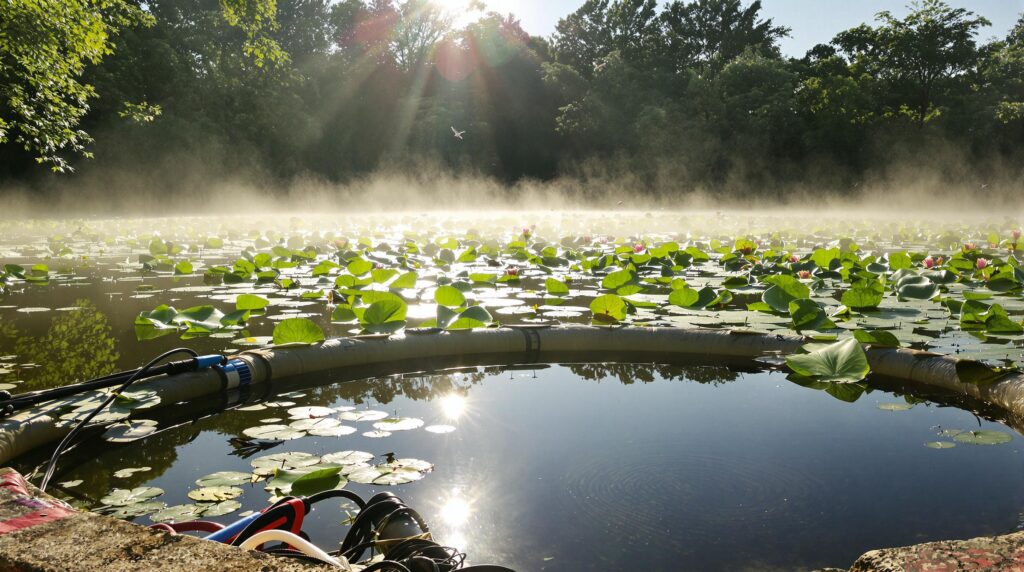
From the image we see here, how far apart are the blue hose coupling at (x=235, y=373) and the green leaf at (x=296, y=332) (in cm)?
21

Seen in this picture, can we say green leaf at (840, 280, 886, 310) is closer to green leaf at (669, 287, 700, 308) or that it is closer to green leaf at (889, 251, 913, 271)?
green leaf at (669, 287, 700, 308)

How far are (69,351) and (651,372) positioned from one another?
7.28ft

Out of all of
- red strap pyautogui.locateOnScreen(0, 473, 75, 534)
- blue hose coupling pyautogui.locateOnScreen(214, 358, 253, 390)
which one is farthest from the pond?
red strap pyautogui.locateOnScreen(0, 473, 75, 534)

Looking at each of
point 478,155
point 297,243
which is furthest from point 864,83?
point 297,243

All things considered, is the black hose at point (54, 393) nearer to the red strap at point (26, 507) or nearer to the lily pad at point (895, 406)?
the red strap at point (26, 507)

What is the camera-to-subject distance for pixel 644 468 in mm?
1658

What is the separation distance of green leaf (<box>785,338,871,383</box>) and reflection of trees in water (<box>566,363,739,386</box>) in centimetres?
28

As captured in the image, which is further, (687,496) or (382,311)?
(382,311)

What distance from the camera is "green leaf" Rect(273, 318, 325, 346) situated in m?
2.46

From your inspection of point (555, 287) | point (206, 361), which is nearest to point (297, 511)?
point (206, 361)

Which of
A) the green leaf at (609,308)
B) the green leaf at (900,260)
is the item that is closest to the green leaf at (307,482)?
the green leaf at (609,308)

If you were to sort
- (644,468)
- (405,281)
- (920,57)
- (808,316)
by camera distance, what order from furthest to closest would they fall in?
(920,57) < (405,281) < (808,316) < (644,468)

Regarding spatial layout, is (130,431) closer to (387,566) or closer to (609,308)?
(387,566)

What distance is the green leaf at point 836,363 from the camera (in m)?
2.23
